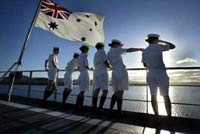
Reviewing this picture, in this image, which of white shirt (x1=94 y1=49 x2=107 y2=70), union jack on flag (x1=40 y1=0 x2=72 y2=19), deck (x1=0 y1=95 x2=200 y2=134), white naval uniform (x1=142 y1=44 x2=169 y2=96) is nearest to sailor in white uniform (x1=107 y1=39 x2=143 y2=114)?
Result: white shirt (x1=94 y1=49 x2=107 y2=70)

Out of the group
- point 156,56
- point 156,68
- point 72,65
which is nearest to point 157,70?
point 156,68

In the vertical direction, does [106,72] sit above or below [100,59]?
below

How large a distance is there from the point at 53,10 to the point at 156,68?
4273 mm

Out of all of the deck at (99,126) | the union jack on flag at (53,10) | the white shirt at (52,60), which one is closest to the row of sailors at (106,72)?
the deck at (99,126)

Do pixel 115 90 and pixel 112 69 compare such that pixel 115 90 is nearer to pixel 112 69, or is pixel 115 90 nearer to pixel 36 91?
pixel 112 69

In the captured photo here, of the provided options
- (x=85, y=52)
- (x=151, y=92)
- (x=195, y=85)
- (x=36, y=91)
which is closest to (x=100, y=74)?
(x=85, y=52)

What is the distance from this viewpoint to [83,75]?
6.52m

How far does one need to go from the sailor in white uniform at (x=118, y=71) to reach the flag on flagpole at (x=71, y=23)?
236 cm

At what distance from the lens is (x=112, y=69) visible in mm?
5520

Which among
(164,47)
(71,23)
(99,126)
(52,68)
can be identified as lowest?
(99,126)

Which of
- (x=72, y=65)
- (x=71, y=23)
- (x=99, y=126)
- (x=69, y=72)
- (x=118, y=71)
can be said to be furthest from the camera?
(x=71, y=23)

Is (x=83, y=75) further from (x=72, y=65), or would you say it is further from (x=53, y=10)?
(x=53, y=10)

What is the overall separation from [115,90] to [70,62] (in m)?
2.55

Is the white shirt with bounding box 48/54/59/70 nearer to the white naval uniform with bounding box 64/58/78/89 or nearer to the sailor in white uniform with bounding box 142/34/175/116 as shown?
the white naval uniform with bounding box 64/58/78/89
